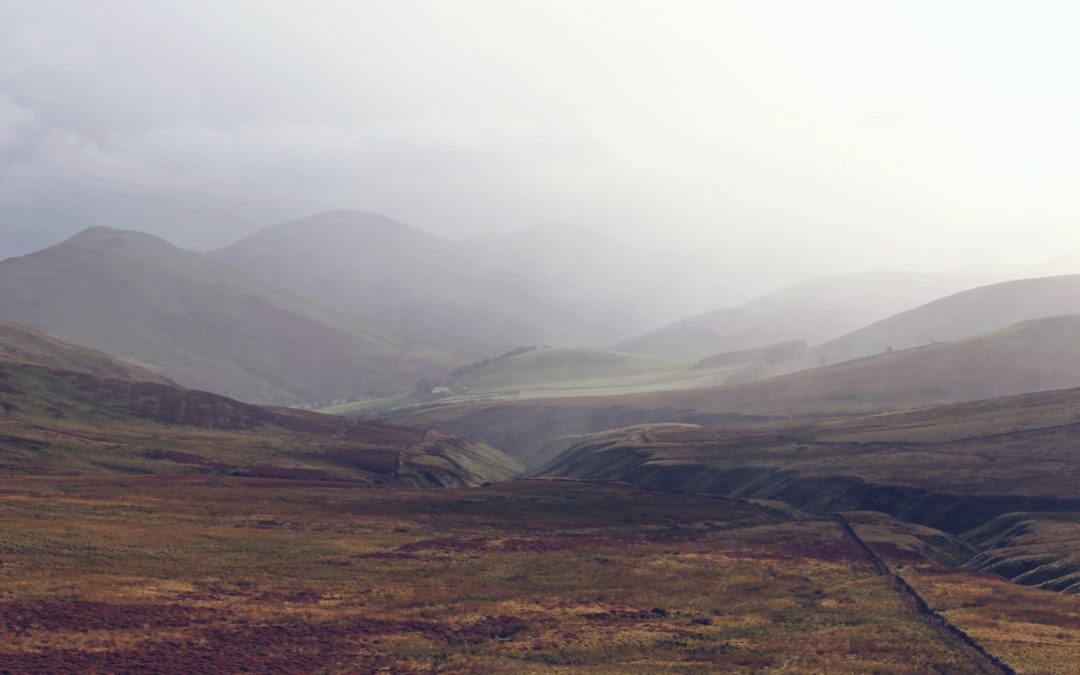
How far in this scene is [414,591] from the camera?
61.8 metres

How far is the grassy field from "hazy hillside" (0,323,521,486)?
2050 cm

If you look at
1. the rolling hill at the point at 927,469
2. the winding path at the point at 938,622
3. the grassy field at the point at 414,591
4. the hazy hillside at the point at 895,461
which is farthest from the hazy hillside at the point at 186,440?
the winding path at the point at 938,622

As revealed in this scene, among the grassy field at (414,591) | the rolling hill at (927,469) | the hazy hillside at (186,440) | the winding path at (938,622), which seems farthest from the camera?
the hazy hillside at (186,440)

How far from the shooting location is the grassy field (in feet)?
155

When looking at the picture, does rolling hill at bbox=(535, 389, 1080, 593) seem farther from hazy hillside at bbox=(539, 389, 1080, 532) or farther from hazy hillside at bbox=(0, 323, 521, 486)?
hazy hillside at bbox=(0, 323, 521, 486)

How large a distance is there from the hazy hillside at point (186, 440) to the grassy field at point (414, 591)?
2050 centimetres

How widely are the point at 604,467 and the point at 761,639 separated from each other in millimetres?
99852

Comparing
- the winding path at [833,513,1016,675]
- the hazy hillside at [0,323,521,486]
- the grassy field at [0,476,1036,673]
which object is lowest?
the winding path at [833,513,1016,675]

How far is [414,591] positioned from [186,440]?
90.0 metres

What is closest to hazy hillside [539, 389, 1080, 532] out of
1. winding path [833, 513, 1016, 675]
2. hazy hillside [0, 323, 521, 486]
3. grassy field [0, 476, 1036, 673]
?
grassy field [0, 476, 1036, 673]

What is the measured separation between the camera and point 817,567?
72.7m

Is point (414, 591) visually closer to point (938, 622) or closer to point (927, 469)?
point (938, 622)

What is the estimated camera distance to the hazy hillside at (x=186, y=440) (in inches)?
4486

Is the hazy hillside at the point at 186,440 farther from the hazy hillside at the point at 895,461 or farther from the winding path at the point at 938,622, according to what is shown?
the winding path at the point at 938,622
